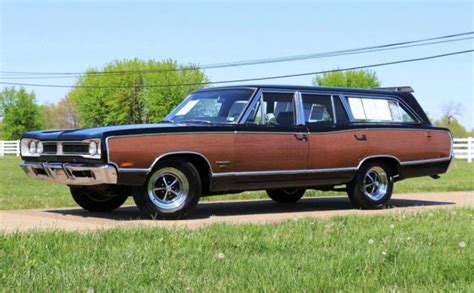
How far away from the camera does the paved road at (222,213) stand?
7.89 metres

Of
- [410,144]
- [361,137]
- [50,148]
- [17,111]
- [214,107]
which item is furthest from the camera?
[17,111]

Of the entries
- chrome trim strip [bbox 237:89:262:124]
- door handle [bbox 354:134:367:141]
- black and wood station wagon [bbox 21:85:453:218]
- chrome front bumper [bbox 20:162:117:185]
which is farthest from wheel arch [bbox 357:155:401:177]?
chrome front bumper [bbox 20:162:117:185]

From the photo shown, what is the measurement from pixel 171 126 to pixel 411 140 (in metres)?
4.04

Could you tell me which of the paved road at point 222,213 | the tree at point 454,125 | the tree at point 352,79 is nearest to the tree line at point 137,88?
the tree at point 352,79

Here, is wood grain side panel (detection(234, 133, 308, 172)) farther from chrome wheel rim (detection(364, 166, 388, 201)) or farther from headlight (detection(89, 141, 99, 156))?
headlight (detection(89, 141, 99, 156))

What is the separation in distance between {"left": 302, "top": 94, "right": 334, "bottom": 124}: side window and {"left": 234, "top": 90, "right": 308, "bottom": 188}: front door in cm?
21

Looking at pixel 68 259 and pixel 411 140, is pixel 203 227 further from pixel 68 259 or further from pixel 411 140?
pixel 411 140

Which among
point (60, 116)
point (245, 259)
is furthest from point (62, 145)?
point (60, 116)

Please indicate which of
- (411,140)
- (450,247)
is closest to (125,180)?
(450,247)

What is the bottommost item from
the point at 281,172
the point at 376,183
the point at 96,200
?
the point at 96,200

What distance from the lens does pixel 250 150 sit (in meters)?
9.01

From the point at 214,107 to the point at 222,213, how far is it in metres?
1.45

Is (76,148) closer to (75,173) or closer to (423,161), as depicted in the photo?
(75,173)

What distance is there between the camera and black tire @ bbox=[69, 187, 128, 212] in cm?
956
